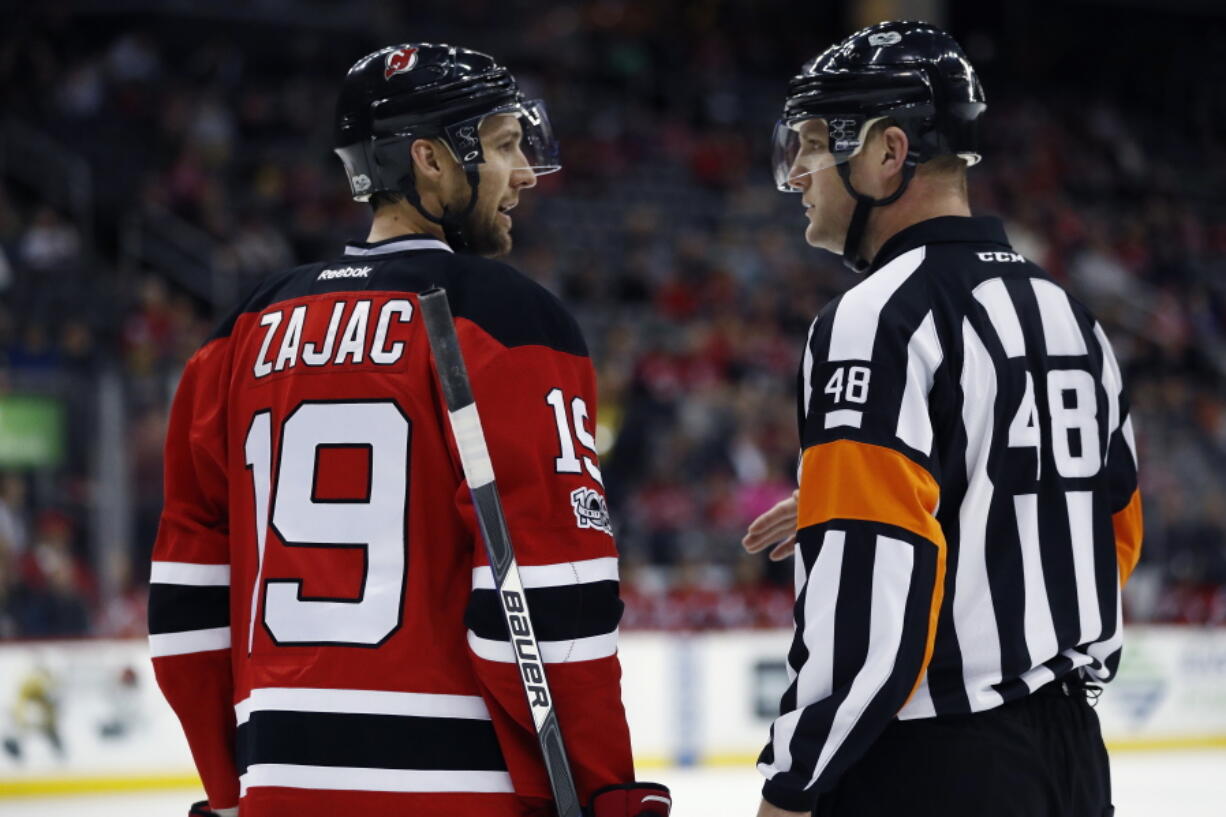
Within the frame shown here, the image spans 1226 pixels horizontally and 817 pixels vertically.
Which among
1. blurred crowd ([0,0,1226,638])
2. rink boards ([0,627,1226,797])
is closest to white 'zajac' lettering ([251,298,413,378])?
rink boards ([0,627,1226,797])

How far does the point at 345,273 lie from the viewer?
2.05 m

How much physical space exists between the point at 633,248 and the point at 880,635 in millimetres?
10499

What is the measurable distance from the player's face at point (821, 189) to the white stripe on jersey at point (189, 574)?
935 millimetres

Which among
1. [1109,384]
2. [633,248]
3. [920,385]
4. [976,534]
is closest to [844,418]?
[920,385]

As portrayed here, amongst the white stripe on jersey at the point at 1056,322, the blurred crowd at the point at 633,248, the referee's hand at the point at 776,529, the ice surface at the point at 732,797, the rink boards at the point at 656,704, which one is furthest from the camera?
the blurred crowd at the point at 633,248

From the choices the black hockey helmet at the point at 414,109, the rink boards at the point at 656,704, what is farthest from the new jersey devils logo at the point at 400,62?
the rink boards at the point at 656,704

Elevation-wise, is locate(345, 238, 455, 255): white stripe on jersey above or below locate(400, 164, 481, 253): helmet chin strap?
below

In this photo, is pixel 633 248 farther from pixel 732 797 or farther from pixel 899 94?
pixel 899 94

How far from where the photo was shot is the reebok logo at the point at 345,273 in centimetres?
204

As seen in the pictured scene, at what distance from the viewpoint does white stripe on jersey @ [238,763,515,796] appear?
189 centimetres

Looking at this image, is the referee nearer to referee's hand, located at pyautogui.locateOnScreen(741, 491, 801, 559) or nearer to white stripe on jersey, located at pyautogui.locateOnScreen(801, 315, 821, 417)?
white stripe on jersey, located at pyautogui.locateOnScreen(801, 315, 821, 417)

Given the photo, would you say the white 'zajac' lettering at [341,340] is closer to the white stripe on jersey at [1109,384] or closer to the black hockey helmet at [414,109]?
the black hockey helmet at [414,109]

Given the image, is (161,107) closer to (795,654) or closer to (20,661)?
(20,661)

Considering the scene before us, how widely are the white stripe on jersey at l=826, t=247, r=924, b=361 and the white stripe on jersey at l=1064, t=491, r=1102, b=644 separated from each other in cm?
34
